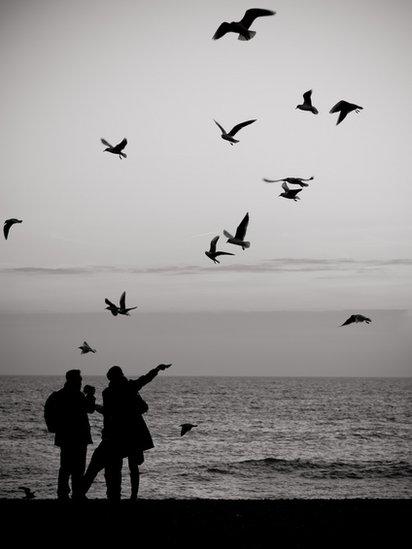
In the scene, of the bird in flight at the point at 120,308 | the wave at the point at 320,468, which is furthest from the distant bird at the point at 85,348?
the wave at the point at 320,468

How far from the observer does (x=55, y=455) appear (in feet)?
118

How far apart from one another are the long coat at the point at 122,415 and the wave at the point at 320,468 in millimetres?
23072

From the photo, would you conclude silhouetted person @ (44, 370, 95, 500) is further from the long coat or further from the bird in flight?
the bird in flight

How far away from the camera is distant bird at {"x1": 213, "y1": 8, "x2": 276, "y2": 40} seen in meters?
11.8

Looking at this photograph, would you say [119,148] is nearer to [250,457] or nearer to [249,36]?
[249,36]

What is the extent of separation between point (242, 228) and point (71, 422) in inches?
219

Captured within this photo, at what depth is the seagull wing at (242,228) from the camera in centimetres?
1420

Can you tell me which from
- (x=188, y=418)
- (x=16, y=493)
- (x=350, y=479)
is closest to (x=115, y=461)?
(x=16, y=493)

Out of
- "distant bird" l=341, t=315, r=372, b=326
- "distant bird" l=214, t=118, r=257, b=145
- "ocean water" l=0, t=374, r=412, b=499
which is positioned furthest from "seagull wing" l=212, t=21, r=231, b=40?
"ocean water" l=0, t=374, r=412, b=499
